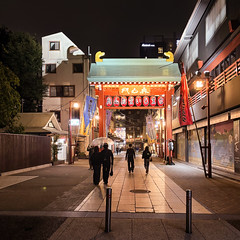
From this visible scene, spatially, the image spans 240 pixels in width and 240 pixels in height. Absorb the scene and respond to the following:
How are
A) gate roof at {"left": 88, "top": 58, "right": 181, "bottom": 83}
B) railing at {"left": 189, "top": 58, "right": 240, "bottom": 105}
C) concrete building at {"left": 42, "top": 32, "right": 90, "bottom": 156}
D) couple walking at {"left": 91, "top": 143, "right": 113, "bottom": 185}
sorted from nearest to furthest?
couple walking at {"left": 91, "top": 143, "right": 113, "bottom": 185} < railing at {"left": 189, "top": 58, "right": 240, "bottom": 105} < gate roof at {"left": 88, "top": 58, "right": 181, "bottom": 83} < concrete building at {"left": 42, "top": 32, "right": 90, "bottom": 156}

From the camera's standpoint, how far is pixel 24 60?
31.6 metres

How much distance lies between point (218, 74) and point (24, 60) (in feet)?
71.5

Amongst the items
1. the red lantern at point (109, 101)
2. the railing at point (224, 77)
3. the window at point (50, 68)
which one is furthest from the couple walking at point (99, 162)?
the window at point (50, 68)

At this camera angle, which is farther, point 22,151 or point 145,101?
point 145,101

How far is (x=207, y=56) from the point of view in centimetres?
2186

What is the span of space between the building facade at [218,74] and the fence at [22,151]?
433 inches

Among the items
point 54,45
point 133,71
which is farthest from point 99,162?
point 54,45

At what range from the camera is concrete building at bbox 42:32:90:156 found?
1449 inches

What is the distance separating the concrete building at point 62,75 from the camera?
36.8 metres

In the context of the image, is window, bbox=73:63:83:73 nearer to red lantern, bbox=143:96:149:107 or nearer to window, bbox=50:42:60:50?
window, bbox=50:42:60:50

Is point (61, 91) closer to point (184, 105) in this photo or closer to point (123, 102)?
point (123, 102)

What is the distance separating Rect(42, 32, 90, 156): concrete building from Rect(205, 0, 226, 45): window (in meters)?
19.1

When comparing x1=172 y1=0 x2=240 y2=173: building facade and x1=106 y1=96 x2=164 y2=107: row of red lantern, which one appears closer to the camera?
x1=172 y1=0 x2=240 y2=173: building facade

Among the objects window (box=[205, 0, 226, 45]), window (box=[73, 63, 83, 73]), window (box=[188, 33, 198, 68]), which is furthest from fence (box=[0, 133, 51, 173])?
window (box=[73, 63, 83, 73])
